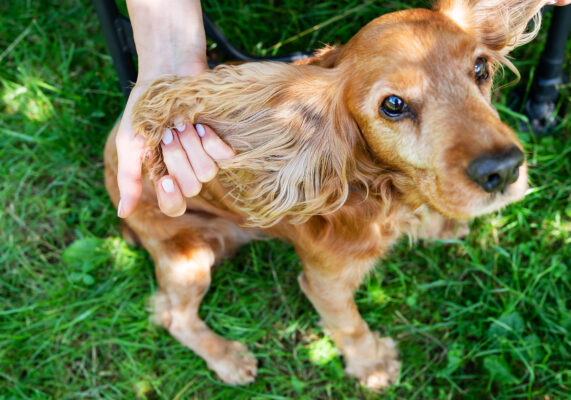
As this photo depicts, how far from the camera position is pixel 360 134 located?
2.20 m

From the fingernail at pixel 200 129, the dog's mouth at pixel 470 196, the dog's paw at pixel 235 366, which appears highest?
the fingernail at pixel 200 129

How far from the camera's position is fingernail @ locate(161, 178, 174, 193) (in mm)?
2280

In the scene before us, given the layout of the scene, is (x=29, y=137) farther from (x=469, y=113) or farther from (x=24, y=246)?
(x=469, y=113)

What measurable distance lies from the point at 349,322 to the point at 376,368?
16.7 inches

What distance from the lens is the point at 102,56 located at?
13.0 feet

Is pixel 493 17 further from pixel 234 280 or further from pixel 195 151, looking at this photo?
pixel 234 280

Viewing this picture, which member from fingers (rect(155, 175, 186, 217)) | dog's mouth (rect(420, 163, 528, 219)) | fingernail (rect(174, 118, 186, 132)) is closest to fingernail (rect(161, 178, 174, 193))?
fingers (rect(155, 175, 186, 217))

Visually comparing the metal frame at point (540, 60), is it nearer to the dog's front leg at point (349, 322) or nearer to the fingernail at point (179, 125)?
the fingernail at point (179, 125)

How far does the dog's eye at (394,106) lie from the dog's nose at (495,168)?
34 centimetres

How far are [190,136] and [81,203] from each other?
1.96 m

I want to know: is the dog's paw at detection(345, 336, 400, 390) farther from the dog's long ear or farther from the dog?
the dog's long ear

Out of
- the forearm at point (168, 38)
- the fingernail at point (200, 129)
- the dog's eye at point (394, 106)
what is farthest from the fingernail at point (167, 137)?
the dog's eye at point (394, 106)

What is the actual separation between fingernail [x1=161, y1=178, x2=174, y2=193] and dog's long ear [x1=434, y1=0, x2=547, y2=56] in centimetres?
134

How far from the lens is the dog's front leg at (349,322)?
2.71 metres
